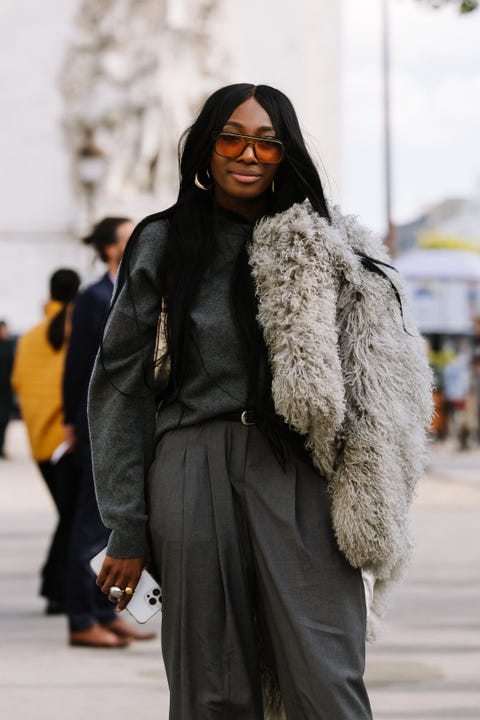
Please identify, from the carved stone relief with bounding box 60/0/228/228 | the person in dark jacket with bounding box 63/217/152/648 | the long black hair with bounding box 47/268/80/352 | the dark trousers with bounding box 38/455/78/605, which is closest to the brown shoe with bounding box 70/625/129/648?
the person in dark jacket with bounding box 63/217/152/648

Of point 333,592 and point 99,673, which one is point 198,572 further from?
point 99,673

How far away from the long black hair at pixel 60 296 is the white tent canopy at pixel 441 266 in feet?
56.4

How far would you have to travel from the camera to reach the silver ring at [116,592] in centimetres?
385

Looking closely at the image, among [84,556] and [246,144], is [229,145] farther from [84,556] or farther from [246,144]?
[84,556]

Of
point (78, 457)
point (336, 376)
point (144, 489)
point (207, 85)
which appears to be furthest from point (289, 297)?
point (207, 85)

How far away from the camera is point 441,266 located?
86.6 ft

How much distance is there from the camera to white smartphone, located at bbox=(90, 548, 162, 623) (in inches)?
153

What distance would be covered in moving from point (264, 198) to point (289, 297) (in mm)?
334

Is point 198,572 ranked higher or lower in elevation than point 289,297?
lower

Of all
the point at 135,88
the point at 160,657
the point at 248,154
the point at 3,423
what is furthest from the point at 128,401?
the point at 135,88

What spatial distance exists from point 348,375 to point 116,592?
71cm

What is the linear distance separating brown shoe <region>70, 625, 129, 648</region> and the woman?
3.64m

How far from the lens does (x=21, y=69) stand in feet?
102

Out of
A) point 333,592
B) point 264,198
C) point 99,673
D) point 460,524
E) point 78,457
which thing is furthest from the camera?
point 460,524
